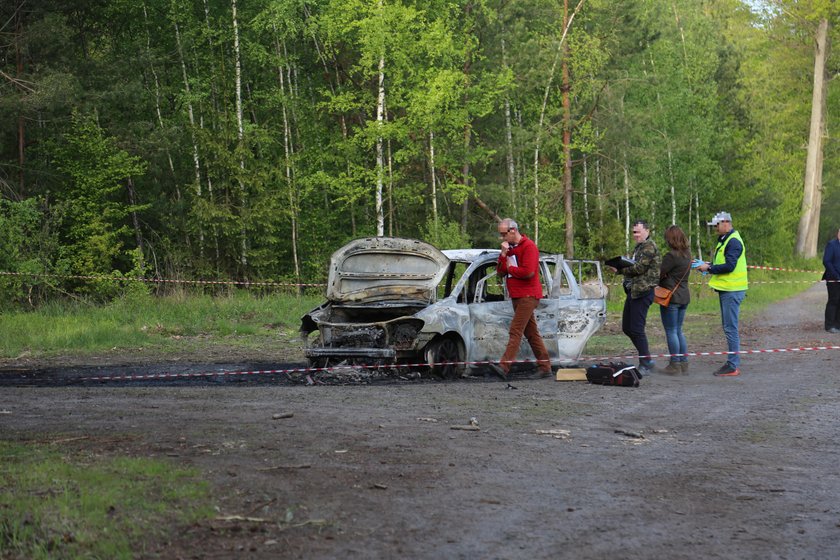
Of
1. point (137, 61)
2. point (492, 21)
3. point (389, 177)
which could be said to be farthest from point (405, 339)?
point (492, 21)

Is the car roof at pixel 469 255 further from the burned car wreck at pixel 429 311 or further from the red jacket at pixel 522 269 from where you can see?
the red jacket at pixel 522 269

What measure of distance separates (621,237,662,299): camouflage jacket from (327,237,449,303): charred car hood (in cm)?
253

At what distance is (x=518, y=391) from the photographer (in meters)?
12.1

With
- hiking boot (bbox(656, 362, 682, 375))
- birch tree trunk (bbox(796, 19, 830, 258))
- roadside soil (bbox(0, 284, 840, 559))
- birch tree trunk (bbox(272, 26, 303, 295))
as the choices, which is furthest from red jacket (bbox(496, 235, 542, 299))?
birch tree trunk (bbox(796, 19, 830, 258))

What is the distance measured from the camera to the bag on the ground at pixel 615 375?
41.5 ft

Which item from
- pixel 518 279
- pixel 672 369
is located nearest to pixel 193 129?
pixel 518 279

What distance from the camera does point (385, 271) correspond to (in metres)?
14.4

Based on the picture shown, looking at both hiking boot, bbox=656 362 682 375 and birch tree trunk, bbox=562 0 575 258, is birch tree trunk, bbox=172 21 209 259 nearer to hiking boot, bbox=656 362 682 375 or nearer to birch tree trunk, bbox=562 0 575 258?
birch tree trunk, bbox=562 0 575 258

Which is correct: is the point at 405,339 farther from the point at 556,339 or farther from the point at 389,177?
the point at 389,177

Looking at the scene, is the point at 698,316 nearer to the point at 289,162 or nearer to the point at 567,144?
the point at 567,144

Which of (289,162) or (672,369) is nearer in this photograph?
(672,369)

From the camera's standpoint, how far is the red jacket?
13.2m

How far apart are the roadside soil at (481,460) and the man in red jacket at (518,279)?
903 mm

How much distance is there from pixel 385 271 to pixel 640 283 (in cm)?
346
